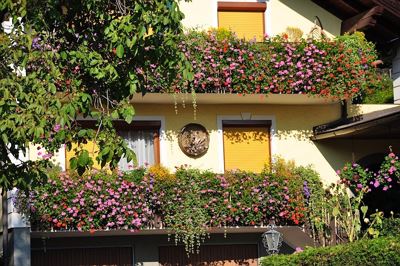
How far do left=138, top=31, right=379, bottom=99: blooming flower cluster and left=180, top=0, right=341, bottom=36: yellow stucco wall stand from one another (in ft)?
4.12

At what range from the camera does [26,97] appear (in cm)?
1048

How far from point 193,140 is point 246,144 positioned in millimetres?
1269

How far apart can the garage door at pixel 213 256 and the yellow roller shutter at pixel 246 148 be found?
1735mm

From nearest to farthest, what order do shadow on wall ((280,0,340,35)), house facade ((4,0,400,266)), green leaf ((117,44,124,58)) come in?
green leaf ((117,44,124,58))
house facade ((4,0,400,266))
shadow on wall ((280,0,340,35))

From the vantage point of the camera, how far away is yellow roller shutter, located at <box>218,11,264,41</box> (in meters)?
20.6

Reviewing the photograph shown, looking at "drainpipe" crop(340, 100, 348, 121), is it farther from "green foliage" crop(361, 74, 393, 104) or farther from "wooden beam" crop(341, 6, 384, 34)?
"wooden beam" crop(341, 6, 384, 34)

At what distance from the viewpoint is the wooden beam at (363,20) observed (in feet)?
66.8

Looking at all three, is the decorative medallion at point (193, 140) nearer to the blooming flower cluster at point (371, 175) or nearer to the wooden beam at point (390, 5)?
the blooming flower cluster at point (371, 175)

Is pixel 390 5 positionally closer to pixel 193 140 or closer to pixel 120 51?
pixel 193 140

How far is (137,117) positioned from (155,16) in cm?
889

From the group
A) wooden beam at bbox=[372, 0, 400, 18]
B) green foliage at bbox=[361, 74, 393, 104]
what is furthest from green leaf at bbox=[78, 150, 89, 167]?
green foliage at bbox=[361, 74, 393, 104]

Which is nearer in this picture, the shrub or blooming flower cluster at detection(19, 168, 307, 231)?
blooming flower cluster at detection(19, 168, 307, 231)

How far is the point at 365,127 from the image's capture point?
18797mm

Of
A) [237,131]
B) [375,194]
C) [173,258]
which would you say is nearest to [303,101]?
[237,131]
